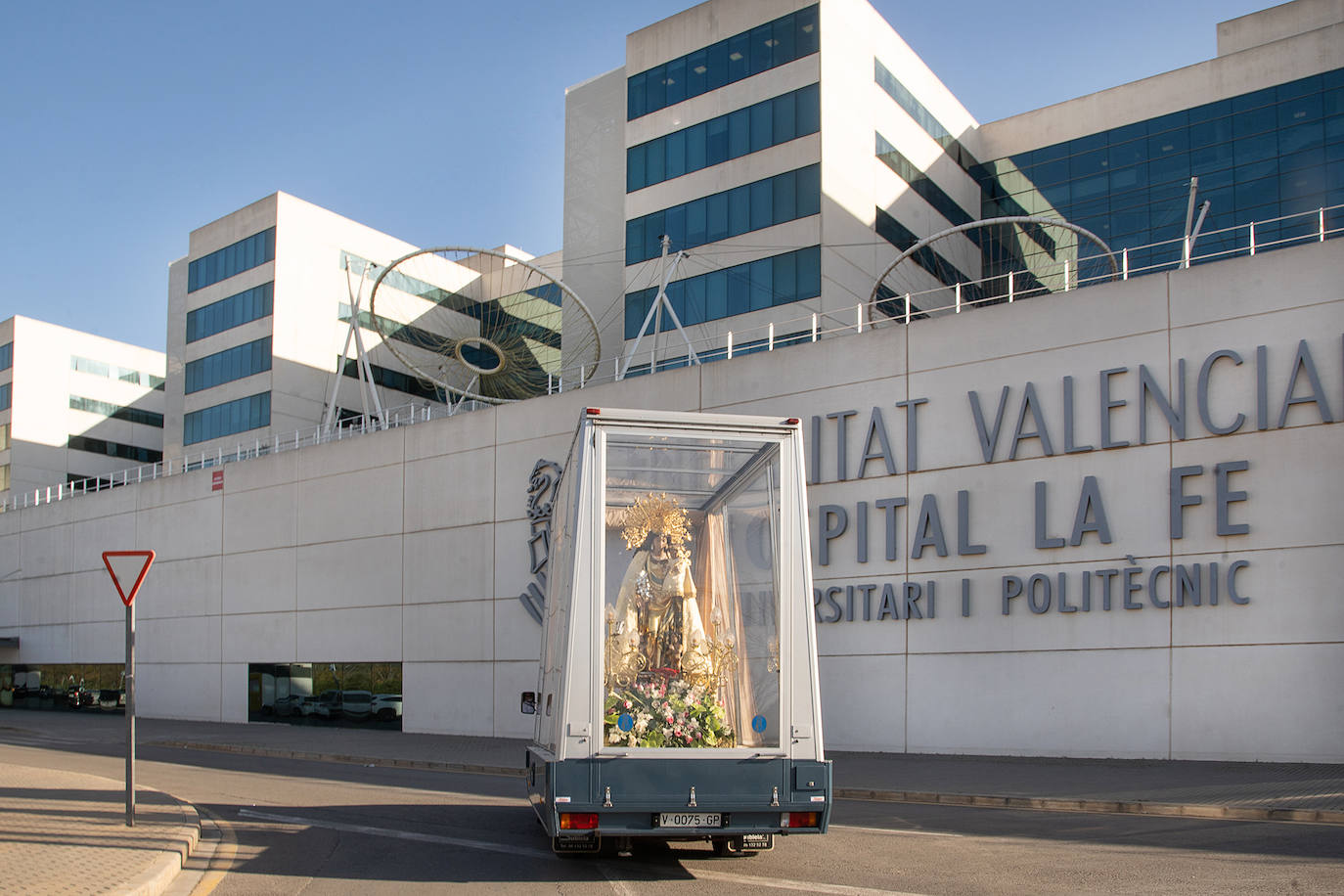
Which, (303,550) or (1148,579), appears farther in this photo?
(303,550)

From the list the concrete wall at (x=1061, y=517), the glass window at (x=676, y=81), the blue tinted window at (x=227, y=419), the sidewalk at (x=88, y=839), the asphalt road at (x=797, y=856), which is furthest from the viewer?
the blue tinted window at (x=227, y=419)

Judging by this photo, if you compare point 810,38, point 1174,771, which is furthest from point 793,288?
point 1174,771

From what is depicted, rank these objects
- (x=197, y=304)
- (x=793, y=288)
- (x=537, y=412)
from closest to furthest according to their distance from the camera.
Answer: (x=537, y=412), (x=793, y=288), (x=197, y=304)

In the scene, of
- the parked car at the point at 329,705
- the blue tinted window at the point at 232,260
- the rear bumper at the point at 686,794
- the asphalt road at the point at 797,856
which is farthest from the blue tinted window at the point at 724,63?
the rear bumper at the point at 686,794

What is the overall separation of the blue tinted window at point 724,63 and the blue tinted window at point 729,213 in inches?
139

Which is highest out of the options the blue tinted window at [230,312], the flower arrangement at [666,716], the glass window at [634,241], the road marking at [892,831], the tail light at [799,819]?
the blue tinted window at [230,312]

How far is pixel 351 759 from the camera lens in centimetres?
2361

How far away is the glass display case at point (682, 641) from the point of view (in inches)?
346

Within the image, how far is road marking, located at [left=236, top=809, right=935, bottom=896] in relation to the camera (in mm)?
8656

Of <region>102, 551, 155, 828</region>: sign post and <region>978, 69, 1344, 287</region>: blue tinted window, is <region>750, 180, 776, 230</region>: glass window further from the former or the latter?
<region>102, 551, 155, 828</region>: sign post

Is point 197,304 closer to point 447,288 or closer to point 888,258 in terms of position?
point 447,288

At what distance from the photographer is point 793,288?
34.2 meters

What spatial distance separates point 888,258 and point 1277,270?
59.3 feet

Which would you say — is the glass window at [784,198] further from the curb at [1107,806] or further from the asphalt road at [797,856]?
the asphalt road at [797,856]
